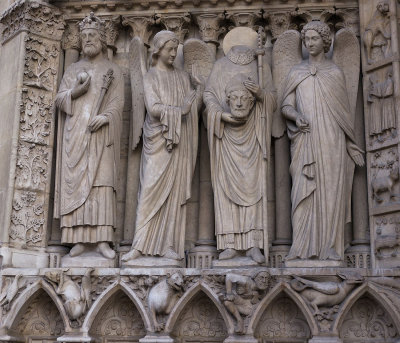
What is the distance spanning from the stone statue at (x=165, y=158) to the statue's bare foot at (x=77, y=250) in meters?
0.58

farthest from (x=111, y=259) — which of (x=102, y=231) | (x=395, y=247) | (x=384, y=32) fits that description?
(x=384, y=32)

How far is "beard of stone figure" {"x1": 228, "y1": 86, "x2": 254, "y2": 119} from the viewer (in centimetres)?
786

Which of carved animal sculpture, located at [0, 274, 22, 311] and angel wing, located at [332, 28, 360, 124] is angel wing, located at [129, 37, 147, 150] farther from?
angel wing, located at [332, 28, 360, 124]

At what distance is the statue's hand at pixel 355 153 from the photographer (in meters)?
7.87

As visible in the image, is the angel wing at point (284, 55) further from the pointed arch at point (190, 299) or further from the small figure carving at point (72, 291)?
the small figure carving at point (72, 291)

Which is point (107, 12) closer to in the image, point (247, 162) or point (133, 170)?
point (133, 170)

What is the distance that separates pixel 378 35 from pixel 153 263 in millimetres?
3706

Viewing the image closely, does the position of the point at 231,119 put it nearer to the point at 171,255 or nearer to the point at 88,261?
the point at 171,255

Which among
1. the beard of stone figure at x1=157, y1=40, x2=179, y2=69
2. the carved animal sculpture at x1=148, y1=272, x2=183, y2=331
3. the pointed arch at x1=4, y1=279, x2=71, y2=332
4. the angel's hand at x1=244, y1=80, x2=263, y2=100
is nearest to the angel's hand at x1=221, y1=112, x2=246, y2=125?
the angel's hand at x1=244, y1=80, x2=263, y2=100

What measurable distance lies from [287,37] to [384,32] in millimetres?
1135

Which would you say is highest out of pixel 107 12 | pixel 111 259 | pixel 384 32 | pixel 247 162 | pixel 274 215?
pixel 107 12

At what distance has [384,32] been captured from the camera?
26.5 ft

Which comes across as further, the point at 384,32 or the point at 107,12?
the point at 107,12

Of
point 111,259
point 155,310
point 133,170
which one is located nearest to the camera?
point 155,310
